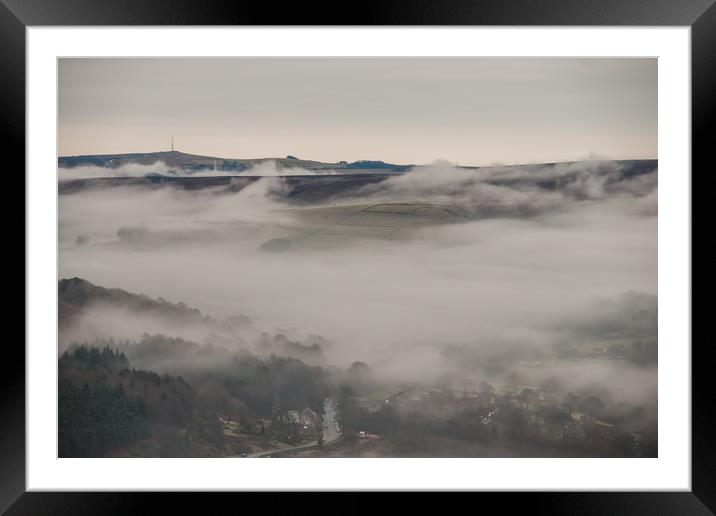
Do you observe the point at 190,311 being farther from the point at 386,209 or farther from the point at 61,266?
the point at 386,209

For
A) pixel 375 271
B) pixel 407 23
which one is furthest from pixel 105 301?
pixel 407 23

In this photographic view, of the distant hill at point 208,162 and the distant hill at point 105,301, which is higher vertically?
the distant hill at point 208,162

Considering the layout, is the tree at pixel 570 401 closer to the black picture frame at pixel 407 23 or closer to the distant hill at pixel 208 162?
the black picture frame at pixel 407 23

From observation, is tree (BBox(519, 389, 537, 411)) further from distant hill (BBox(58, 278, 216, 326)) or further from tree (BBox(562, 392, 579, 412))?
distant hill (BBox(58, 278, 216, 326))

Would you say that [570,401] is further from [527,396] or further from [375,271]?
[375,271]

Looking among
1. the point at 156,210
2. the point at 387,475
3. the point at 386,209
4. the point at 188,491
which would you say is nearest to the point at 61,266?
the point at 156,210

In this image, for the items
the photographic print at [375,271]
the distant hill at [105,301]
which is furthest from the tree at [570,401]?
the distant hill at [105,301]
